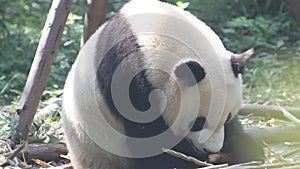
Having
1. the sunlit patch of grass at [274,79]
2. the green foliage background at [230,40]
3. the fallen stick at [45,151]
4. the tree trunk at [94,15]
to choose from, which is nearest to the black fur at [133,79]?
the fallen stick at [45,151]

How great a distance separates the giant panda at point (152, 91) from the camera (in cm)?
345

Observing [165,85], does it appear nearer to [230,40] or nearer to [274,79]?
[274,79]

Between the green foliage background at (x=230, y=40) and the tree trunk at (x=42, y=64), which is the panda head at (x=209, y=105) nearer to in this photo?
the tree trunk at (x=42, y=64)

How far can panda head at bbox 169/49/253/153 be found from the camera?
3.46 metres

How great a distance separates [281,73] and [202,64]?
13.4 ft

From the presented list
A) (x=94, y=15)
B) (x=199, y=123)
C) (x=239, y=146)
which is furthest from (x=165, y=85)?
(x=94, y=15)

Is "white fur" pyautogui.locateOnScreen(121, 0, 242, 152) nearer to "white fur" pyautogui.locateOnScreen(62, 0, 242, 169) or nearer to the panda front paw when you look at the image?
"white fur" pyautogui.locateOnScreen(62, 0, 242, 169)

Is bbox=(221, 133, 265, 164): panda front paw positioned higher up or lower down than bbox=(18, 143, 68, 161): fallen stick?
higher up

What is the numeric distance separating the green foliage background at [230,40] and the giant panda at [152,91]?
266 cm

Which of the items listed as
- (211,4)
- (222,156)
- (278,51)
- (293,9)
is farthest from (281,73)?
(222,156)

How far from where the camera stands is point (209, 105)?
11.5ft

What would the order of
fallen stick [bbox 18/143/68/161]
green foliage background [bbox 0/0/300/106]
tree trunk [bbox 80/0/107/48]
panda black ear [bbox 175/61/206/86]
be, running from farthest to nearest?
1. green foliage background [bbox 0/0/300/106]
2. tree trunk [bbox 80/0/107/48]
3. fallen stick [bbox 18/143/68/161]
4. panda black ear [bbox 175/61/206/86]

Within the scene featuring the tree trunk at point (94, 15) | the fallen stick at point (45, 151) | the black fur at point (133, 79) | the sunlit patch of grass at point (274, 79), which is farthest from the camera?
the sunlit patch of grass at point (274, 79)

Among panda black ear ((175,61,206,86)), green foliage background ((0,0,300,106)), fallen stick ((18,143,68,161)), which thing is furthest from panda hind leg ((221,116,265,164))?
green foliage background ((0,0,300,106))
